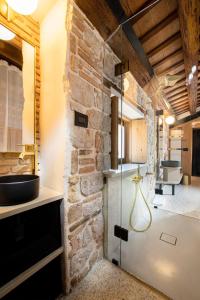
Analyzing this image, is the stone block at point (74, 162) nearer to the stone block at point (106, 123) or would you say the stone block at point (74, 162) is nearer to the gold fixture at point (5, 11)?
the stone block at point (106, 123)

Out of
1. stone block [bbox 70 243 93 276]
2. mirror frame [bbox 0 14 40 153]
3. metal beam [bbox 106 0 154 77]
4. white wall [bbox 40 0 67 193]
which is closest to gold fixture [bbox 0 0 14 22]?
mirror frame [bbox 0 14 40 153]

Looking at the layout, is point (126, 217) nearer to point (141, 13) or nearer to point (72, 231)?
point (72, 231)

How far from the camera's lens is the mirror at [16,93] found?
994 millimetres

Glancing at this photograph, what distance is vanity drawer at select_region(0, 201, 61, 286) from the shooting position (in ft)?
2.46

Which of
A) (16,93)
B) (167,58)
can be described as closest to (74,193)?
(16,93)

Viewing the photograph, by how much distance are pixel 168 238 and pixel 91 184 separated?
1.25m

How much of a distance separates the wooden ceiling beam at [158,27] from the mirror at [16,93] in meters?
1.03

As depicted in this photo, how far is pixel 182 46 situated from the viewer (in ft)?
5.32

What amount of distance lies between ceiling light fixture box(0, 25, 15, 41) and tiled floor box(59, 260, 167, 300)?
174cm

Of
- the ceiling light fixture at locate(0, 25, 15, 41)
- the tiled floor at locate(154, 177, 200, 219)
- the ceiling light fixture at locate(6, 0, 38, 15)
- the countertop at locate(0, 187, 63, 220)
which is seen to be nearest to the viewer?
the countertop at locate(0, 187, 63, 220)

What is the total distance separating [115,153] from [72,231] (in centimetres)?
71

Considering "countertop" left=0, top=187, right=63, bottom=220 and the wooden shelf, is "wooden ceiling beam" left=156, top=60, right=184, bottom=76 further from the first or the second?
the wooden shelf

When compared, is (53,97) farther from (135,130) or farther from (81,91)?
(135,130)

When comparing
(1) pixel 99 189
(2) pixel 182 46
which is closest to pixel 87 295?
(1) pixel 99 189
